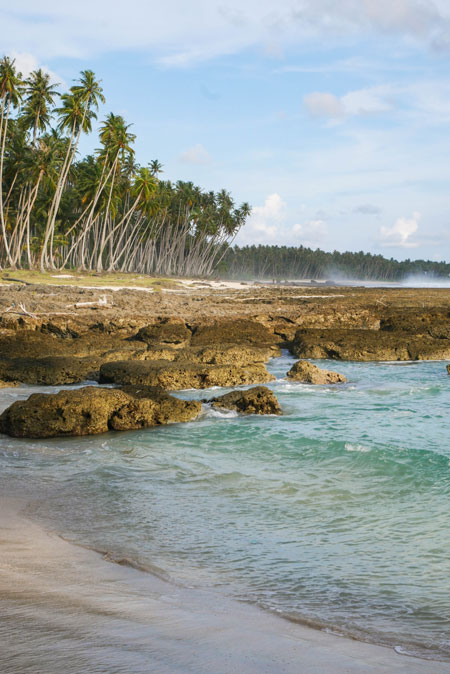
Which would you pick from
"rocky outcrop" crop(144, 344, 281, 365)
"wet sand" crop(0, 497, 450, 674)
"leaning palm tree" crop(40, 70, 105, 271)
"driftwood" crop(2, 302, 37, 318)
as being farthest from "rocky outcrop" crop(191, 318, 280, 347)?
"leaning palm tree" crop(40, 70, 105, 271)

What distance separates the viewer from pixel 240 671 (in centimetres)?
319

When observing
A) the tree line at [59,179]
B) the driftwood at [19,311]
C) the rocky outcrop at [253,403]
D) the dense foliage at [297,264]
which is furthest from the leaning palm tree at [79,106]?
the dense foliage at [297,264]

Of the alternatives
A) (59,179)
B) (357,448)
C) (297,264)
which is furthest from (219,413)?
(297,264)

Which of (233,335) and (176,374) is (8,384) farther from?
(233,335)

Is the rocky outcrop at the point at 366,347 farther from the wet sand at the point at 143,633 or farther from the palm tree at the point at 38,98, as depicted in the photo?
the palm tree at the point at 38,98

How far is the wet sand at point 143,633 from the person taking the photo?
10.5ft

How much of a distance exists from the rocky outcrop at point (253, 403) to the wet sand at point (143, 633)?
690 cm

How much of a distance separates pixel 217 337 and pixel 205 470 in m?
12.0

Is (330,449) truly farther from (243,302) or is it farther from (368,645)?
(243,302)

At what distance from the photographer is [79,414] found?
9852 millimetres

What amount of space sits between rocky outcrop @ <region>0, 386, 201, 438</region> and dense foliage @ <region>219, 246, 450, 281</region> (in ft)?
460

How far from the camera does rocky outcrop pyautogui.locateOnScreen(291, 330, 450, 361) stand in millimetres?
19344

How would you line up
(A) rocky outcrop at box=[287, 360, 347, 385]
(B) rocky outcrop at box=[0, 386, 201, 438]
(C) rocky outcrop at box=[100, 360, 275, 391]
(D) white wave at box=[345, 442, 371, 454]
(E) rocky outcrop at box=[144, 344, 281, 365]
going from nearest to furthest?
(D) white wave at box=[345, 442, 371, 454]
(B) rocky outcrop at box=[0, 386, 201, 438]
(C) rocky outcrop at box=[100, 360, 275, 391]
(A) rocky outcrop at box=[287, 360, 347, 385]
(E) rocky outcrop at box=[144, 344, 281, 365]

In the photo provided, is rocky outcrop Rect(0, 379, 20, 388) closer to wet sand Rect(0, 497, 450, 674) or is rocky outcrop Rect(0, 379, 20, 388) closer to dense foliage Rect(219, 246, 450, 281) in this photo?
wet sand Rect(0, 497, 450, 674)
